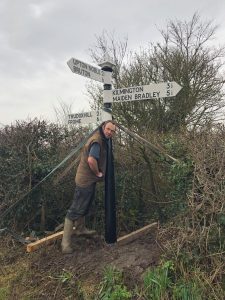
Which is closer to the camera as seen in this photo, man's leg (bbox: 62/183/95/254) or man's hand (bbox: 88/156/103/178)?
man's hand (bbox: 88/156/103/178)

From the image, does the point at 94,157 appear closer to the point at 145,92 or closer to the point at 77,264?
Answer: the point at 145,92

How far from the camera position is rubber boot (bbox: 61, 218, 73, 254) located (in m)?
6.21

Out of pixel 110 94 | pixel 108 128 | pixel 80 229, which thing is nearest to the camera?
pixel 108 128

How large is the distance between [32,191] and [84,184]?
1551 mm

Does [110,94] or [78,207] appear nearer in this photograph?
[78,207]

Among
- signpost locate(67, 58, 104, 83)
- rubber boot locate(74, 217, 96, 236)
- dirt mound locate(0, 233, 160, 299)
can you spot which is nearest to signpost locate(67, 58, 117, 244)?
signpost locate(67, 58, 104, 83)

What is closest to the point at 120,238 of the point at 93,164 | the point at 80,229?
the point at 80,229

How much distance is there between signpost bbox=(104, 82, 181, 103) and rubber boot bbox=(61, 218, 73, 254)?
2004 mm

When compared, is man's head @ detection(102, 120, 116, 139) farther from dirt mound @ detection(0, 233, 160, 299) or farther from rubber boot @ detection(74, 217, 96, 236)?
dirt mound @ detection(0, 233, 160, 299)

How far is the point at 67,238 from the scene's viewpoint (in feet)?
20.6

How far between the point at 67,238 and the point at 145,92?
249 cm

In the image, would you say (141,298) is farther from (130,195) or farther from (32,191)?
(32,191)

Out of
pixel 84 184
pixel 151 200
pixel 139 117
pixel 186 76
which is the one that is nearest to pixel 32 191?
pixel 84 184

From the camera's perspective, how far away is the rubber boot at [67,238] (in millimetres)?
6207
